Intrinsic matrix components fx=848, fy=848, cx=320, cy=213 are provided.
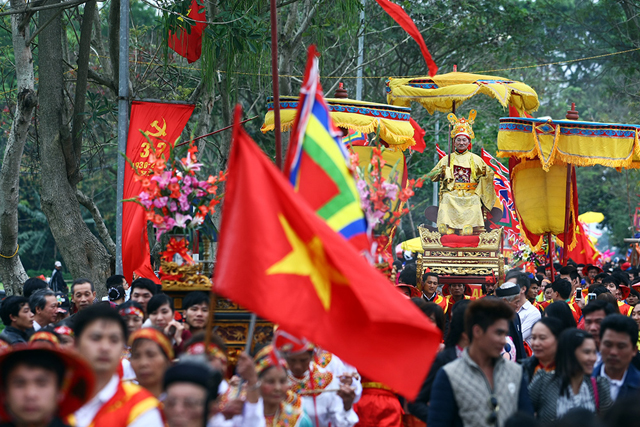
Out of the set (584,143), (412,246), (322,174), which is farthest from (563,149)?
(412,246)

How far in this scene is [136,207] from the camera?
11398mm

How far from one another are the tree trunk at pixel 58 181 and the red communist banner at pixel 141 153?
1218mm

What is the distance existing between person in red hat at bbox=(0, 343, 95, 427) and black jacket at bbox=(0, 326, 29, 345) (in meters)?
3.47

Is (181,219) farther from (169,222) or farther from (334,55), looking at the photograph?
(334,55)

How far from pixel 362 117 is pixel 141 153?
3.05m

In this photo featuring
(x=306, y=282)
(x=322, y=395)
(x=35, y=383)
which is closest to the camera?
(x=35, y=383)

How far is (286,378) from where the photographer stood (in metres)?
5.13

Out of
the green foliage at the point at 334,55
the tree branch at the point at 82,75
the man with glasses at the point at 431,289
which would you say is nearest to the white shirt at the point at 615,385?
the man with glasses at the point at 431,289

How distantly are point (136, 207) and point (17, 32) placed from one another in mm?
A: 3113

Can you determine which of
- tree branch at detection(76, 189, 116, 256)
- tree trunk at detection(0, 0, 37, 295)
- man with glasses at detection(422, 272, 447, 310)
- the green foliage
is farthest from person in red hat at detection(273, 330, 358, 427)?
tree branch at detection(76, 189, 116, 256)

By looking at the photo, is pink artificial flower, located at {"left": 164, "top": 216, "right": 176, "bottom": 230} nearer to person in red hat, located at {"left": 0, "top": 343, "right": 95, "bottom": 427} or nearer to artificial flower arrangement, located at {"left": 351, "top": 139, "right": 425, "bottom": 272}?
artificial flower arrangement, located at {"left": 351, "top": 139, "right": 425, "bottom": 272}

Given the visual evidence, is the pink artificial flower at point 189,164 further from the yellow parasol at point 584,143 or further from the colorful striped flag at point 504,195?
the colorful striped flag at point 504,195

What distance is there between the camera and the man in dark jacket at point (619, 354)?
211 inches

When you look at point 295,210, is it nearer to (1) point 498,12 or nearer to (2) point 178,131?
(2) point 178,131
